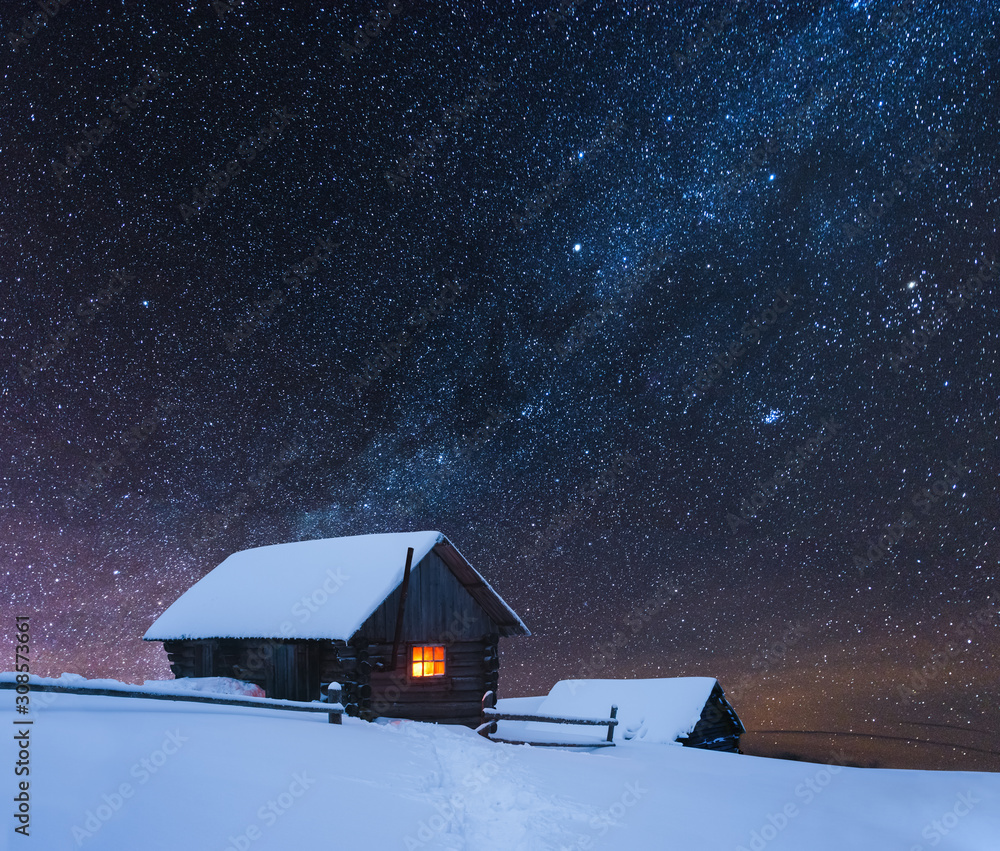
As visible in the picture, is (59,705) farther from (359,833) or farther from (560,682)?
(560,682)

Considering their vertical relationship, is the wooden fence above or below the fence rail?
below

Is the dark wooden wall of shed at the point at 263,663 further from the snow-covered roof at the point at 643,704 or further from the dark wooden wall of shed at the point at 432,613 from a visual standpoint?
the snow-covered roof at the point at 643,704

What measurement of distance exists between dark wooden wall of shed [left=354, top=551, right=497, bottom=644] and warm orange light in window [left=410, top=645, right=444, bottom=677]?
0.28 m

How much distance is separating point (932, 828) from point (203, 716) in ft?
32.5

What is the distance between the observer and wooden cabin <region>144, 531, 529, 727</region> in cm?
1555

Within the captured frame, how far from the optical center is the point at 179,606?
19.9 metres
